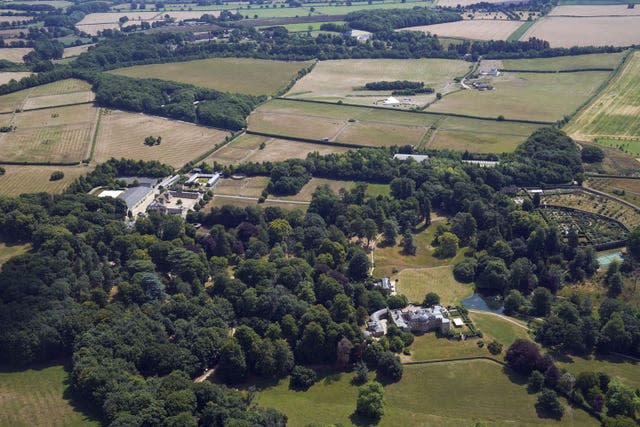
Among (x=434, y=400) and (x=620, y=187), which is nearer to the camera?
(x=434, y=400)

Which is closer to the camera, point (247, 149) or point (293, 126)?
point (247, 149)

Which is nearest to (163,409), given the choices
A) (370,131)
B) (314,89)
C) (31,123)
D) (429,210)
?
(429,210)

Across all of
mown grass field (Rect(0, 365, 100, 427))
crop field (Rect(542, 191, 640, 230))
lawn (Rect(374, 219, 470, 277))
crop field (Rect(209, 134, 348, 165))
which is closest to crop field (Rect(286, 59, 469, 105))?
crop field (Rect(209, 134, 348, 165))

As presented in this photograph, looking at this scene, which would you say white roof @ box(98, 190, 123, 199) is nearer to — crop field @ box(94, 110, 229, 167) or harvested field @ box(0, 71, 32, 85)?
crop field @ box(94, 110, 229, 167)

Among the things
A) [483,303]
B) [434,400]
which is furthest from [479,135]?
[434,400]

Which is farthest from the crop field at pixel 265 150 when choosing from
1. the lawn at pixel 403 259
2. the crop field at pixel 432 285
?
the crop field at pixel 432 285

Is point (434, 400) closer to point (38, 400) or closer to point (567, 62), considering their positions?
point (38, 400)

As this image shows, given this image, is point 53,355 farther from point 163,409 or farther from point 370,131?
point 370,131

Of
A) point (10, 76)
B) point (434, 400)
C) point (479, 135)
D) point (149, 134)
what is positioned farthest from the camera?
point (10, 76)
